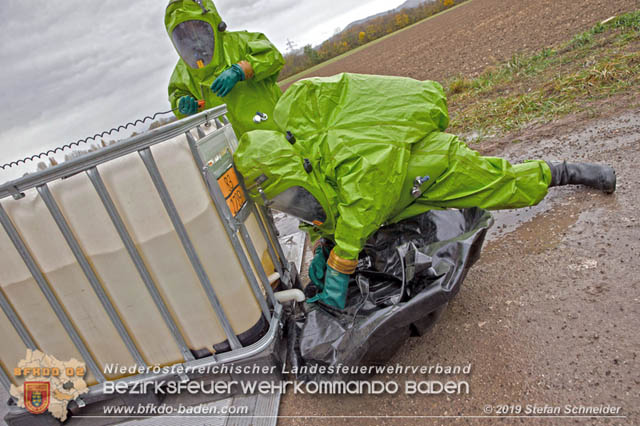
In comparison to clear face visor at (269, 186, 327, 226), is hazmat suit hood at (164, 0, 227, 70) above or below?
above

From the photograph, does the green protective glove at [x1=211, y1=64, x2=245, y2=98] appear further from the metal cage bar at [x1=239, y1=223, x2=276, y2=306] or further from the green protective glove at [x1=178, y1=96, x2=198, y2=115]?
the metal cage bar at [x1=239, y1=223, x2=276, y2=306]

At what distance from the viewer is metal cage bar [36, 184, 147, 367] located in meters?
1.76

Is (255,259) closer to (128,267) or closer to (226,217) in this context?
(226,217)

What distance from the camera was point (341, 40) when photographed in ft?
127

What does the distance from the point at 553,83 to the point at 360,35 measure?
38.0 m

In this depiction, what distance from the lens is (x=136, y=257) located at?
6.06 ft

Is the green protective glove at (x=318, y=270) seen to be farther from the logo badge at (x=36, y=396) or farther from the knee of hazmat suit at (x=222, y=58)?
the logo badge at (x=36, y=396)

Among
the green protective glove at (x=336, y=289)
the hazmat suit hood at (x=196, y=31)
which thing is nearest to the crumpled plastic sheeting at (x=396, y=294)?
the green protective glove at (x=336, y=289)

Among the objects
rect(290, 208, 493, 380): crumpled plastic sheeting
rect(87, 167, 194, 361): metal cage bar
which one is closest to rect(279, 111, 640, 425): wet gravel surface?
rect(290, 208, 493, 380): crumpled plastic sheeting

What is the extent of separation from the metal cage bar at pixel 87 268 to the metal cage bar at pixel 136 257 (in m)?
0.22

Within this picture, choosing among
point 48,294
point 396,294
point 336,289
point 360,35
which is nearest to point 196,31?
point 48,294

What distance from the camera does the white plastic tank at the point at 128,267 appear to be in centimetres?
175

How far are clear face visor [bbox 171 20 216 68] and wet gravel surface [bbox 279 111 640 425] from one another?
2626 millimetres

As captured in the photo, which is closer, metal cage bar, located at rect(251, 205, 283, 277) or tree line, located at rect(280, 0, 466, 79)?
metal cage bar, located at rect(251, 205, 283, 277)
